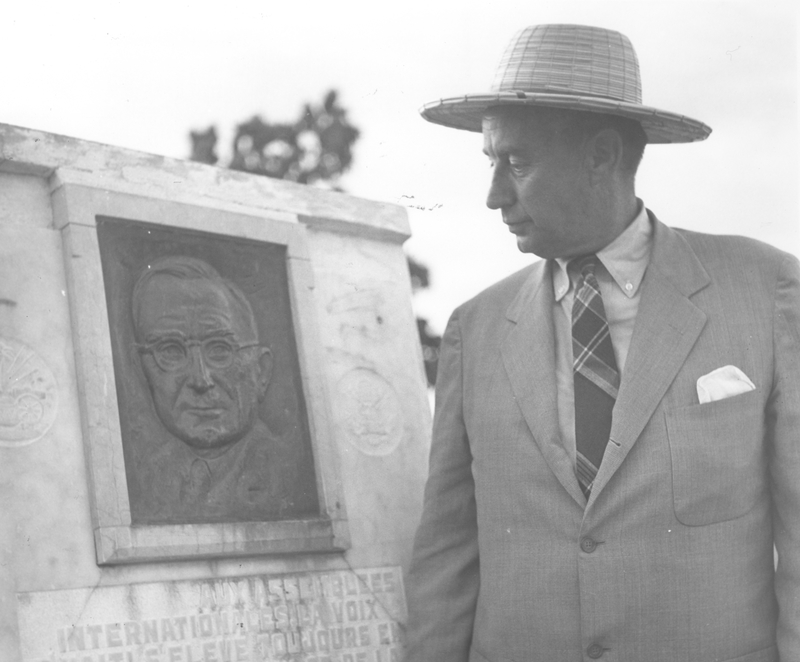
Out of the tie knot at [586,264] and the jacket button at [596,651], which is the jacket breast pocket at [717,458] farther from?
the tie knot at [586,264]

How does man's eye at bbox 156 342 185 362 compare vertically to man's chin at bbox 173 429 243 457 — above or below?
above

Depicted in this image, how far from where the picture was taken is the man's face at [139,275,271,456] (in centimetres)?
361

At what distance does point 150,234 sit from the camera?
3764mm

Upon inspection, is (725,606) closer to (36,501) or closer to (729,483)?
(729,483)

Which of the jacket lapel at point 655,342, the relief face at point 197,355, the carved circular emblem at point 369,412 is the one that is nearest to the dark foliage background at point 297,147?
the carved circular emblem at point 369,412

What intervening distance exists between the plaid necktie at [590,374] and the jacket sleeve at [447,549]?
1.30 feet

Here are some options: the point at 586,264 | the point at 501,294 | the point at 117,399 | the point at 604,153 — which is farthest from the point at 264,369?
the point at 604,153

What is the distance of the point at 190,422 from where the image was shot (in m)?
3.62

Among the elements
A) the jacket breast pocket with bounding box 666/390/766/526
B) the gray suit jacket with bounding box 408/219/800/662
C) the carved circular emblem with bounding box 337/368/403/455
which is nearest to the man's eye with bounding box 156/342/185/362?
the carved circular emblem with bounding box 337/368/403/455

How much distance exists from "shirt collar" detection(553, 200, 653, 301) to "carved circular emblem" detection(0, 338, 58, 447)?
54.5 inches

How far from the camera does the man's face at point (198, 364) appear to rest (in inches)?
142

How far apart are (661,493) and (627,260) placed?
0.66 meters

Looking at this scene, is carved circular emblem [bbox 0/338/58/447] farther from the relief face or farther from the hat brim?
the hat brim

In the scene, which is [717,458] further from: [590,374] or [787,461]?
[590,374]
